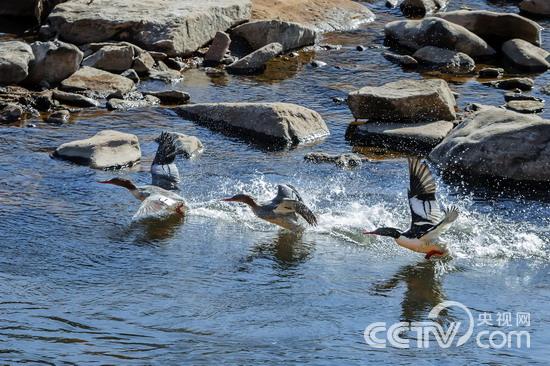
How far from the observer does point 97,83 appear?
557 inches

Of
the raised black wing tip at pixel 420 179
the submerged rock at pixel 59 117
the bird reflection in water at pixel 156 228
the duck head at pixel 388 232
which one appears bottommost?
the bird reflection in water at pixel 156 228

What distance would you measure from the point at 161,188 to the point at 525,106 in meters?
5.67

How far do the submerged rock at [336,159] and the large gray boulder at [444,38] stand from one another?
16.6 feet

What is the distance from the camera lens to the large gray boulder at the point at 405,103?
A: 43.3ft

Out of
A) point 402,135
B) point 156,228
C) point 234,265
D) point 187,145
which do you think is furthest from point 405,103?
point 234,265

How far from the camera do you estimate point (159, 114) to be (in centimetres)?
1358

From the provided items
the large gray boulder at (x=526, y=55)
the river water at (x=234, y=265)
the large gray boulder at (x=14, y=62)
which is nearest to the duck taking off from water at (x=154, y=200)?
the river water at (x=234, y=265)

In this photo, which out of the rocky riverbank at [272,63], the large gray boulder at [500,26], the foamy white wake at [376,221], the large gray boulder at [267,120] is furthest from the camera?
the large gray boulder at [500,26]

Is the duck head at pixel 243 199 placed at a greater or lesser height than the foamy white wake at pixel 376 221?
greater

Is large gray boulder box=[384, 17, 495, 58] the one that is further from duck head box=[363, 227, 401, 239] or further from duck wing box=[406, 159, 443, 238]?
duck head box=[363, 227, 401, 239]

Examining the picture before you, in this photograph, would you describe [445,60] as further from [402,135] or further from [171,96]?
[171,96]

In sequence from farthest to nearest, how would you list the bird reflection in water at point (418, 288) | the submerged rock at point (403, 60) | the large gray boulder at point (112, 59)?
the submerged rock at point (403, 60), the large gray boulder at point (112, 59), the bird reflection in water at point (418, 288)

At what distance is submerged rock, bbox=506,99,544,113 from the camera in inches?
550

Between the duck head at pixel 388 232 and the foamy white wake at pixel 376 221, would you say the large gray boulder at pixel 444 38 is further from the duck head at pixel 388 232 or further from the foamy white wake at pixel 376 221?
the duck head at pixel 388 232
